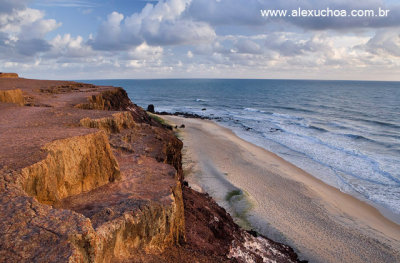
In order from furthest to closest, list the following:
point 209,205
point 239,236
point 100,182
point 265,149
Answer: point 265,149 < point 209,205 < point 239,236 < point 100,182

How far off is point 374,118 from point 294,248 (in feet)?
167

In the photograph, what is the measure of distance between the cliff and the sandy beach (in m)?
2.94

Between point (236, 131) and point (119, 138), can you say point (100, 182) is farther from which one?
point (236, 131)

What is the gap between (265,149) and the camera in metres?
36.8

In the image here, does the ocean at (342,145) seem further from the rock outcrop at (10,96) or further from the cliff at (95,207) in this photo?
the rock outcrop at (10,96)

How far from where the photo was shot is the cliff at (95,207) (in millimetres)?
5922

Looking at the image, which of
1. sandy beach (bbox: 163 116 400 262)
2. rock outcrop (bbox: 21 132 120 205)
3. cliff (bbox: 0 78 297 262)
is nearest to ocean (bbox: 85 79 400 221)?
sandy beach (bbox: 163 116 400 262)

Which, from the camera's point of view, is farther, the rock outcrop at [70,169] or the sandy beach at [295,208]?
the sandy beach at [295,208]

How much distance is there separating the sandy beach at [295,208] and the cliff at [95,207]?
2.94m

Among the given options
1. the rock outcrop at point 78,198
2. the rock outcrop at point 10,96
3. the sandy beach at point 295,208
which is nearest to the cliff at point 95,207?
the rock outcrop at point 78,198

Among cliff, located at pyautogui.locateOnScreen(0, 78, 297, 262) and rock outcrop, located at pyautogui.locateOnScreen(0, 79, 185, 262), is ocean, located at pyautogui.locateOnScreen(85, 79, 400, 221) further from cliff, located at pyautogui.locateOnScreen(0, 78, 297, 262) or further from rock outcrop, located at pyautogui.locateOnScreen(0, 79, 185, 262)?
rock outcrop, located at pyautogui.locateOnScreen(0, 79, 185, 262)

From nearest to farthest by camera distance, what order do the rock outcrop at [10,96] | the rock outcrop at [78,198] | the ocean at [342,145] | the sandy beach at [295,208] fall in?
the rock outcrop at [78,198]
the sandy beach at [295,208]
the rock outcrop at [10,96]
the ocean at [342,145]

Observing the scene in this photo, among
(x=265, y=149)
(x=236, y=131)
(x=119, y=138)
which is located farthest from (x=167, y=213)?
(x=236, y=131)

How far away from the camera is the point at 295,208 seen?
2078 cm
